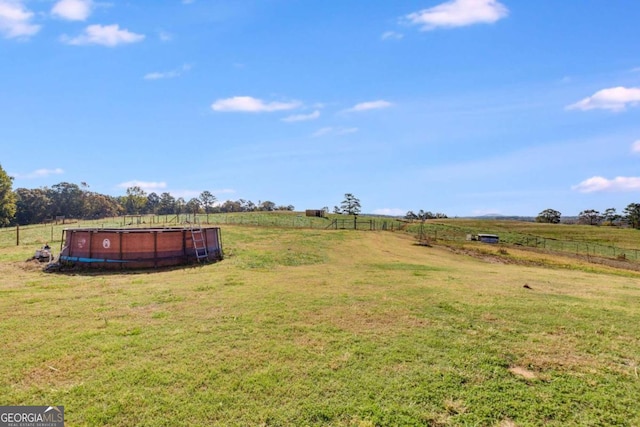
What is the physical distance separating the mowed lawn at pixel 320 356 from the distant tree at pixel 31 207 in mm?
98453

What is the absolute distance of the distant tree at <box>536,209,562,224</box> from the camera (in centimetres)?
11659

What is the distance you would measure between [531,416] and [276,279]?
10.1 meters

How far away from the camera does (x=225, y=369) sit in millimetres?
5602

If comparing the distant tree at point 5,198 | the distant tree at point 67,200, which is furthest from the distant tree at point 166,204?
the distant tree at point 5,198

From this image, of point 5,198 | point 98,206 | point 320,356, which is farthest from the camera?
point 98,206

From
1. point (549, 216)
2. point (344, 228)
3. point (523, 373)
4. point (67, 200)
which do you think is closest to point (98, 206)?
point (67, 200)

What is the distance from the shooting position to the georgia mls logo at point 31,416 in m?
4.34

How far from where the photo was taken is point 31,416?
14.6 feet

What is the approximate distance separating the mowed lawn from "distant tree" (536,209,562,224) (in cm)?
12418

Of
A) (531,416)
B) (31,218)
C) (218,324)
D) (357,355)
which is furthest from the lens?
(31,218)

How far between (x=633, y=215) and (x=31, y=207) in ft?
514

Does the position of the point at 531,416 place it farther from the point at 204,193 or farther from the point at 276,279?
the point at 204,193

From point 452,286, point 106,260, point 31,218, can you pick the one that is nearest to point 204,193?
point 31,218

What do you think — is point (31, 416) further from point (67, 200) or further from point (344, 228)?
point (67, 200)
